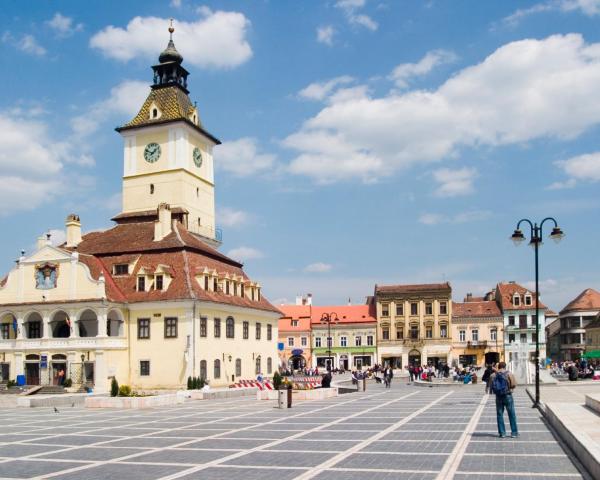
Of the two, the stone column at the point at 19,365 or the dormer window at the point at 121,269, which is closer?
the stone column at the point at 19,365

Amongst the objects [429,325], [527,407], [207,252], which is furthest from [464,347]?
[527,407]

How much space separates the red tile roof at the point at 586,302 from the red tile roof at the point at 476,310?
1391cm

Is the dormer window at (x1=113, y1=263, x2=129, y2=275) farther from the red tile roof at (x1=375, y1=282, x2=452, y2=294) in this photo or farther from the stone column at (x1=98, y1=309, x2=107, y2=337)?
the red tile roof at (x1=375, y1=282, x2=452, y2=294)

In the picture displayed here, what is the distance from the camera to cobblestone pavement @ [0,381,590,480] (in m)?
14.4

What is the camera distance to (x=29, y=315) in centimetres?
5009

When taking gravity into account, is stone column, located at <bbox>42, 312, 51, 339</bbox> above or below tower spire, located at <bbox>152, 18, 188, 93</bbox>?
below

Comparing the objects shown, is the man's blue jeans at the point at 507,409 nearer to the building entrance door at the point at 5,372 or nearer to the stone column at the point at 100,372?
the stone column at the point at 100,372

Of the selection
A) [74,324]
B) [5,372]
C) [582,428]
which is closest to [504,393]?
[582,428]

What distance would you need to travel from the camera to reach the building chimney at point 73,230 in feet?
184

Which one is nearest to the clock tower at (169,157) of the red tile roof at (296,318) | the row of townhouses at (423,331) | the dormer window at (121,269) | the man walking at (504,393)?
the dormer window at (121,269)

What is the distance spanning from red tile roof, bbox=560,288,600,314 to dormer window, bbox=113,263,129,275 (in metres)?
67.2

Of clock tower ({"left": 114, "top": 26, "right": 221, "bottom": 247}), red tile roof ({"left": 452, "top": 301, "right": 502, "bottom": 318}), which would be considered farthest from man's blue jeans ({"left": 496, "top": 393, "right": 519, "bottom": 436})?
red tile roof ({"left": 452, "top": 301, "right": 502, "bottom": 318})

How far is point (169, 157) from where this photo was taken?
6050 centimetres

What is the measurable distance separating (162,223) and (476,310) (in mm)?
49145
